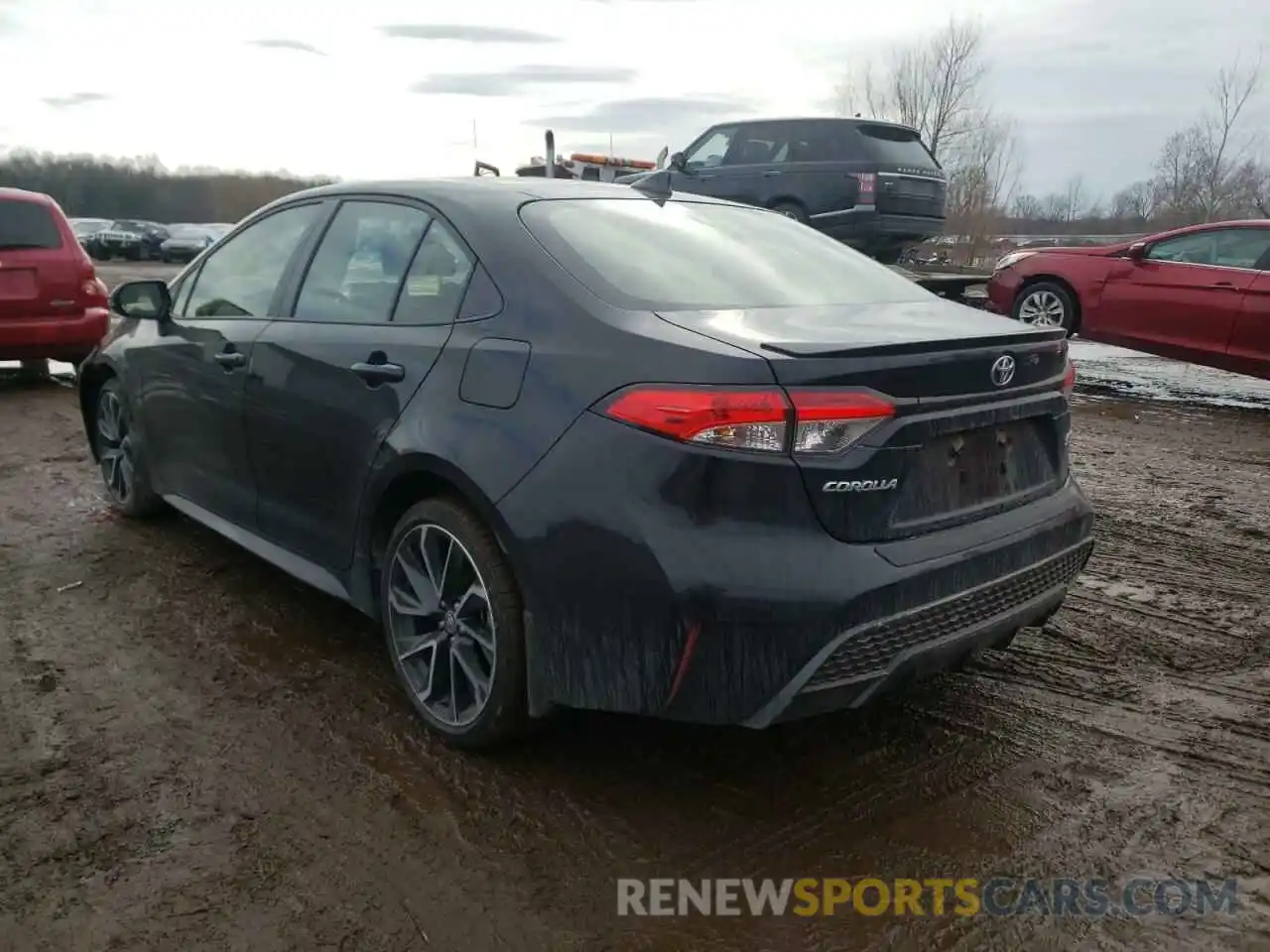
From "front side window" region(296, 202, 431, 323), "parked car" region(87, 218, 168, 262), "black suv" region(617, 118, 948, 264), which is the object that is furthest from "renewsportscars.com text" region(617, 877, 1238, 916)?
"parked car" region(87, 218, 168, 262)

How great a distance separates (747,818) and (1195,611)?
2294 mm

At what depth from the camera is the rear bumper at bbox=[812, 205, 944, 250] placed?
11.7 meters

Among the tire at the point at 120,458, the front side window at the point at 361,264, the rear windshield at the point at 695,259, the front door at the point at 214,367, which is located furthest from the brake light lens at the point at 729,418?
the tire at the point at 120,458

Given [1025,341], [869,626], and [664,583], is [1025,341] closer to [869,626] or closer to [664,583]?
[869,626]

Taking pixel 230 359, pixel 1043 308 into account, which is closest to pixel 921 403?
pixel 230 359

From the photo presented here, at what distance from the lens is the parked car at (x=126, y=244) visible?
33906mm

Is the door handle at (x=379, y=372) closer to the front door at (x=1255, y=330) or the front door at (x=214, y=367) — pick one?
the front door at (x=214, y=367)

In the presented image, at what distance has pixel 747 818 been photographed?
2.63 metres

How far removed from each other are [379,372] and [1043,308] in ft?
26.8

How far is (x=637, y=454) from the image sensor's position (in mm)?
2377

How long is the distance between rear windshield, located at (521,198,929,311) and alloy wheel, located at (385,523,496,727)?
0.85 m

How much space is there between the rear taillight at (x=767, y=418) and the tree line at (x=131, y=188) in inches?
2467

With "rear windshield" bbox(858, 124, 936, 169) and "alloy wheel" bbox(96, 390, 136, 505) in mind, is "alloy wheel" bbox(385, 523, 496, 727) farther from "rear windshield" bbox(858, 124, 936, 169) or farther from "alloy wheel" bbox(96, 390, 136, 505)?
"rear windshield" bbox(858, 124, 936, 169)

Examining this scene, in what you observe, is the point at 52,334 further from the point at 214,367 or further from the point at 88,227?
the point at 88,227
